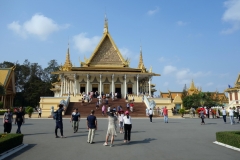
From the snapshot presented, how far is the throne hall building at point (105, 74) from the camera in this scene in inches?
1489

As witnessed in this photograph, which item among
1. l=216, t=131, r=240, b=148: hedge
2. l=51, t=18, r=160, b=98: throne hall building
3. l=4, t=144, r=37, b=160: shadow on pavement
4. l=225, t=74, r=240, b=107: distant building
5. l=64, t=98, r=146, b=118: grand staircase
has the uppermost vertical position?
l=51, t=18, r=160, b=98: throne hall building

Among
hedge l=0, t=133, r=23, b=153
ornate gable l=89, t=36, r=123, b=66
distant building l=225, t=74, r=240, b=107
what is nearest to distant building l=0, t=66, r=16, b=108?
ornate gable l=89, t=36, r=123, b=66

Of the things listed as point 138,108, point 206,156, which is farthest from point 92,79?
point 206,156

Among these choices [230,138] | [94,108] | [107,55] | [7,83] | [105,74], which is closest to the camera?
[230,138]

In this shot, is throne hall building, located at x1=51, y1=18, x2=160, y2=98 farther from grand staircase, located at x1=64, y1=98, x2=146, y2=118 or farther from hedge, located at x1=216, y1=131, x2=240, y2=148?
hedge, located at x1=216, y1=131, x2=240, y2=148

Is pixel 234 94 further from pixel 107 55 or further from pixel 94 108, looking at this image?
pixel 94 108

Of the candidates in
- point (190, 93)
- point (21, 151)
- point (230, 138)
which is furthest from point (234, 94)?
point (21, 151)

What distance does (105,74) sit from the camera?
3762 cm

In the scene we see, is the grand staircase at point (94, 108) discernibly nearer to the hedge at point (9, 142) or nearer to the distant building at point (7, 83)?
the hedge at point (9, 142)

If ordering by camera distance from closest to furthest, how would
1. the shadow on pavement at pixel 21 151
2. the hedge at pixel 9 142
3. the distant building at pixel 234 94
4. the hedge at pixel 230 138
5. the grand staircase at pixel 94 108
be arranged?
the shadow on pavement at pixel 21 151, the hedge at pixel 9 142, the hedge at pixel 230 138, the grand staircase at pixel 94 108, the distant building at pixel 234 94

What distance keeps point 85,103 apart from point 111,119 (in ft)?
74.4

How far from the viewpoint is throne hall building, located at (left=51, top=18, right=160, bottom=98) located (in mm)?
37812

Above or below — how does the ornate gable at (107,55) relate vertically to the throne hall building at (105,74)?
above

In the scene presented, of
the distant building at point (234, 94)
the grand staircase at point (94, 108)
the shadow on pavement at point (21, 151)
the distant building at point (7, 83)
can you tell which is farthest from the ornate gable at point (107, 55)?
the shadow on pavement at point (21, 151)
